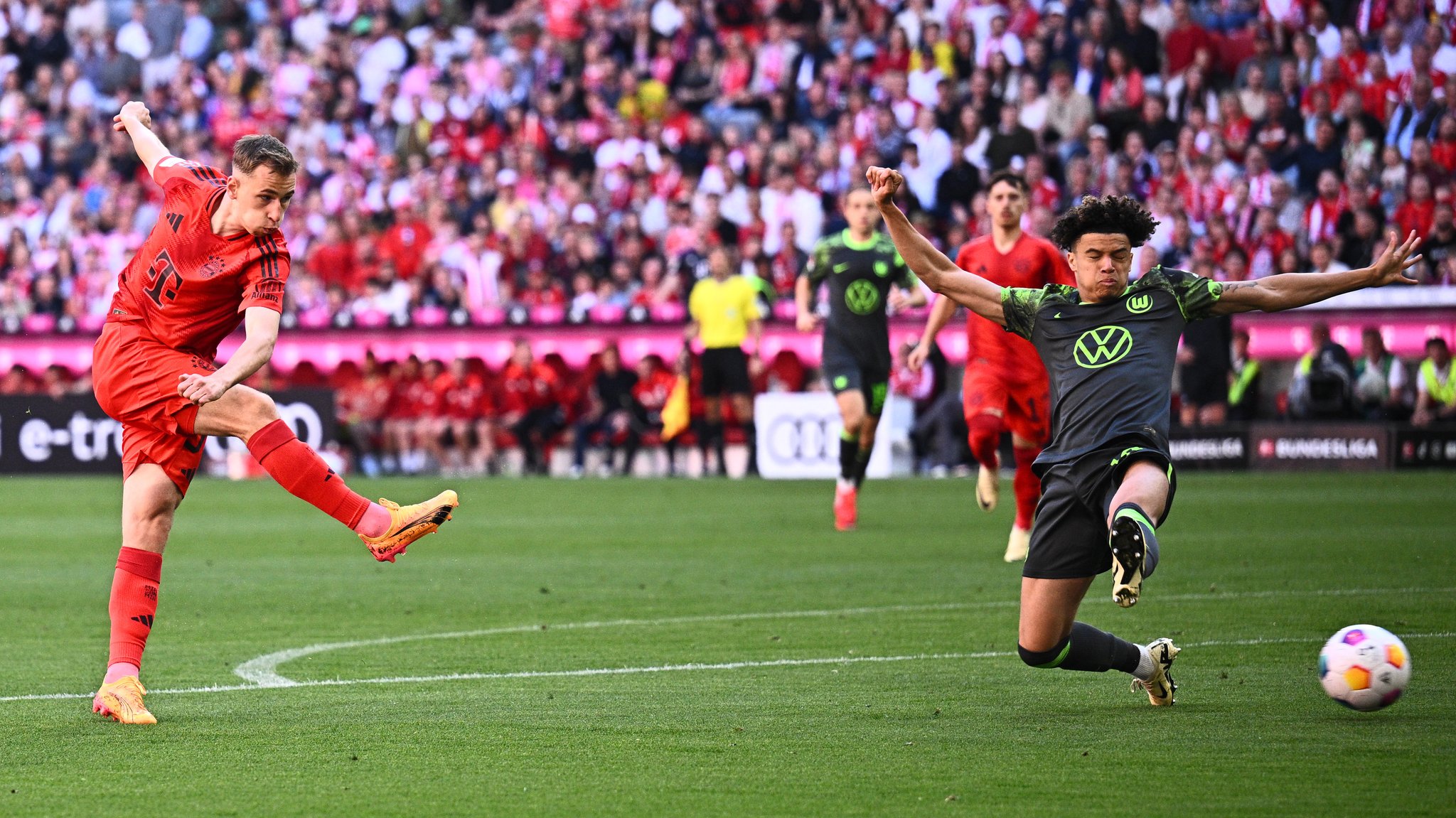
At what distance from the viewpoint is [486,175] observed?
89.5 ft

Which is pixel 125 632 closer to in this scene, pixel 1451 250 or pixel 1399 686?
pixel 1399 686

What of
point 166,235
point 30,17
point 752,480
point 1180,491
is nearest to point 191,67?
point 30,17

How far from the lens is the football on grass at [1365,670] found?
596 cm

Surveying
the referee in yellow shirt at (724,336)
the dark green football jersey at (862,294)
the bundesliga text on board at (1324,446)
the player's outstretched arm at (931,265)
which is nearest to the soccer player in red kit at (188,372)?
the player's outstretched arm at (931,265)

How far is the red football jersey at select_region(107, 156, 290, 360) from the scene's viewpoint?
639 centimetres

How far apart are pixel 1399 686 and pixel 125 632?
415cm

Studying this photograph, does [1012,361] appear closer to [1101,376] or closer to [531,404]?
[1101,376]

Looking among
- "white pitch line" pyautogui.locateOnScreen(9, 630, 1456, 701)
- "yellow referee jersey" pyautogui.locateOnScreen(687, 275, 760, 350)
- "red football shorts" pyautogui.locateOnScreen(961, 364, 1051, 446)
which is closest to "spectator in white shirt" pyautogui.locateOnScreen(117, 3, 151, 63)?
"yellow referee jersey" pyautogui.locateOnScreen(687, 275, 760, 350)

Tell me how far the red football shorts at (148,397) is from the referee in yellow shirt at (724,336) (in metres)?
14.7

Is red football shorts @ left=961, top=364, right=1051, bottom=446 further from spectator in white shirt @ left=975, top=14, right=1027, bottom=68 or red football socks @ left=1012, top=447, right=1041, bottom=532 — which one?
spectator in white shirt @ left=975, top=14, right=1027, bottom=68

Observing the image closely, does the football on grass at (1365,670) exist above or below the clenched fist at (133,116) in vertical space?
below

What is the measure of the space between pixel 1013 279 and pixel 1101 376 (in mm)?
5242

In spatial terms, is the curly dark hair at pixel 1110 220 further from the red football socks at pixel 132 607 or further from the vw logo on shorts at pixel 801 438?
the vw logo on shorts at pixel 801 438

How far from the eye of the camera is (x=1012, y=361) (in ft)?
38.7
